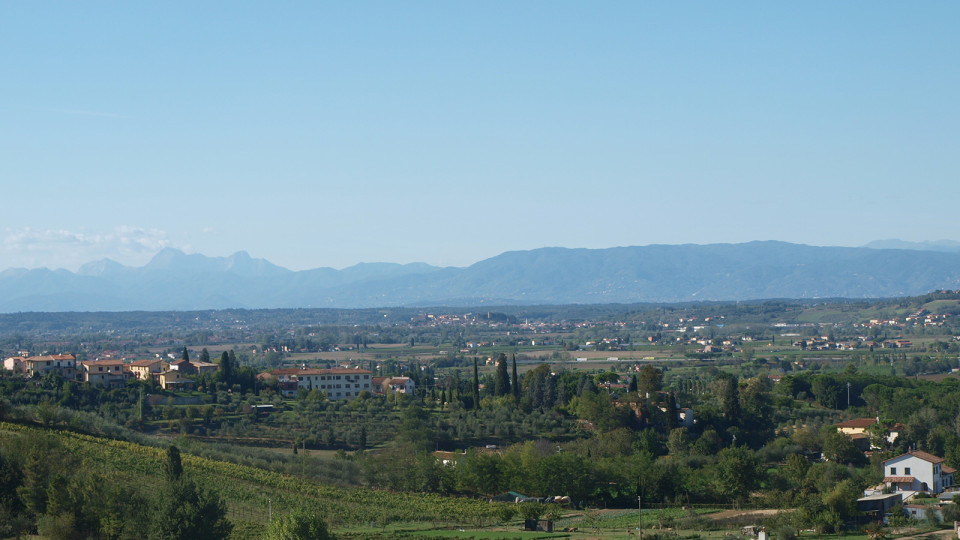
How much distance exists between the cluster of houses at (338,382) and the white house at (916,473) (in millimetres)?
39965

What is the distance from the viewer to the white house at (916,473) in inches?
1972

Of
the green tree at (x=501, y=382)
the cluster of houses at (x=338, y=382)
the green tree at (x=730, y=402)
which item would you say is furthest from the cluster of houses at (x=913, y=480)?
the cluster of houses at (x=338, y=382)

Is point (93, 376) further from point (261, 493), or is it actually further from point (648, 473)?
point (648, 473)

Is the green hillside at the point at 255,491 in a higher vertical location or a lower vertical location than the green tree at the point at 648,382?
lower

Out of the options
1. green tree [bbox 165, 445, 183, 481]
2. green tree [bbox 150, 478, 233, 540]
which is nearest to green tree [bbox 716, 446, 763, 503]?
green tree [bbox 165, 445, 183, 481]

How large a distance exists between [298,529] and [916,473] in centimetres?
2992

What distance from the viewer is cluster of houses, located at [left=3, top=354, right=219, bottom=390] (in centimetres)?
7631

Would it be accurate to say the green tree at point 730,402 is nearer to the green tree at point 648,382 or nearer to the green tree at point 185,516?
the green tree at point 648,382

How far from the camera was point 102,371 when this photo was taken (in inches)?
3081

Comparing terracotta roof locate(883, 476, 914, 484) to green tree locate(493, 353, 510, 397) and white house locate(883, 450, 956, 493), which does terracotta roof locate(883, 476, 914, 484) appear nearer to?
white house locate(883, 450, 956, 493)

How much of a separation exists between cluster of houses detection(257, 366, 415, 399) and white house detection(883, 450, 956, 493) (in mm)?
39965

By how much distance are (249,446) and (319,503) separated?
51.7 ft

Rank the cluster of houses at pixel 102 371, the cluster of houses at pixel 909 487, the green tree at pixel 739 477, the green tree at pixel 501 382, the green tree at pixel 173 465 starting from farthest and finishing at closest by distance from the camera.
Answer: the green tree at pixel 501 382, the cluster of houses at pixel 102 371, the green tree at pixel 739 477, the cluster of houses at pixel 909 487, the green tree at pixel 173 465

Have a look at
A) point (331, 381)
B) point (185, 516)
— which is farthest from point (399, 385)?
point (185, 516)
